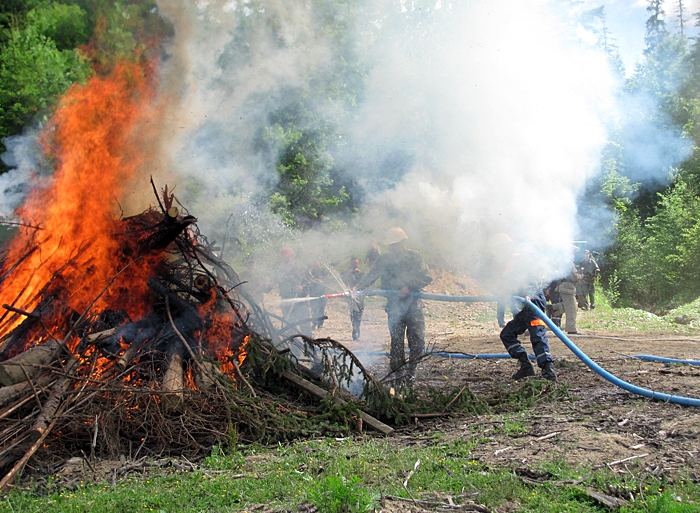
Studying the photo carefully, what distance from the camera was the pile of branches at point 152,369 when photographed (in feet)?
17.1

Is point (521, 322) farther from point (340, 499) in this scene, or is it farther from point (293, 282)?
point (293, 282)

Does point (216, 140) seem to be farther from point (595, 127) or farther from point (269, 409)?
point (595, 127)

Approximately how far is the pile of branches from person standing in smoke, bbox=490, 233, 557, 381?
2.53 metres

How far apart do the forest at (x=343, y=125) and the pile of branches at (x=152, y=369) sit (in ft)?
10.6

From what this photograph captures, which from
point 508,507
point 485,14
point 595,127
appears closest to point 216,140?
point 485,14

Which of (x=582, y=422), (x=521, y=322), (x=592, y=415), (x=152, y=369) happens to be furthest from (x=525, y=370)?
(x=152, y=369)

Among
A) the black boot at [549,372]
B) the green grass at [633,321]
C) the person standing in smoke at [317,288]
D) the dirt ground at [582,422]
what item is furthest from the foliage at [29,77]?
the green grass at [633,321]

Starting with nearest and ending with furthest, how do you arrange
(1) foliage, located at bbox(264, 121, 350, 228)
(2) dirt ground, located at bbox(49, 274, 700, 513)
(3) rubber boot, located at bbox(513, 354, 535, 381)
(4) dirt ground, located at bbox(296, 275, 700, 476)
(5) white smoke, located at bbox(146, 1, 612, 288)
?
(2) dirt ground, located at bbox(49, 274, 700, 513) < (4) dirt ground, located at bbox(296, 275, 700, 476) < (3) rubber boot, located at bbox(513, 354, 535, 381) < (5) white smoke, located at bbox(146, 1, 612, 288) < (1) foliage, located at bbox(264, 121, 350, 228)

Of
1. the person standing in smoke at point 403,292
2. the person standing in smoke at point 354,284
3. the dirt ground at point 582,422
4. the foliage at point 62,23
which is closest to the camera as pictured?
the dirt ground at point 582,422

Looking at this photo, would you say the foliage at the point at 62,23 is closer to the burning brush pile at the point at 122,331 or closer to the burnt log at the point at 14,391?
the burning brush pile at the point at 122,331

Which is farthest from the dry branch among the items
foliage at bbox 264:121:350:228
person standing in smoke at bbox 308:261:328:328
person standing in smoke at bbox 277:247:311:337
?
person standing in smoke at bbox 308:261:328:328

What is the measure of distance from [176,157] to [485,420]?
224 inches

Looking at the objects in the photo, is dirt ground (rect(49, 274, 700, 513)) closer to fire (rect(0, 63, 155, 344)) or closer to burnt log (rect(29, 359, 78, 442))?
burnt log (rect(29, 359, 78, 442))

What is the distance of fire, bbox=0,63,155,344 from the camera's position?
21.5ft
